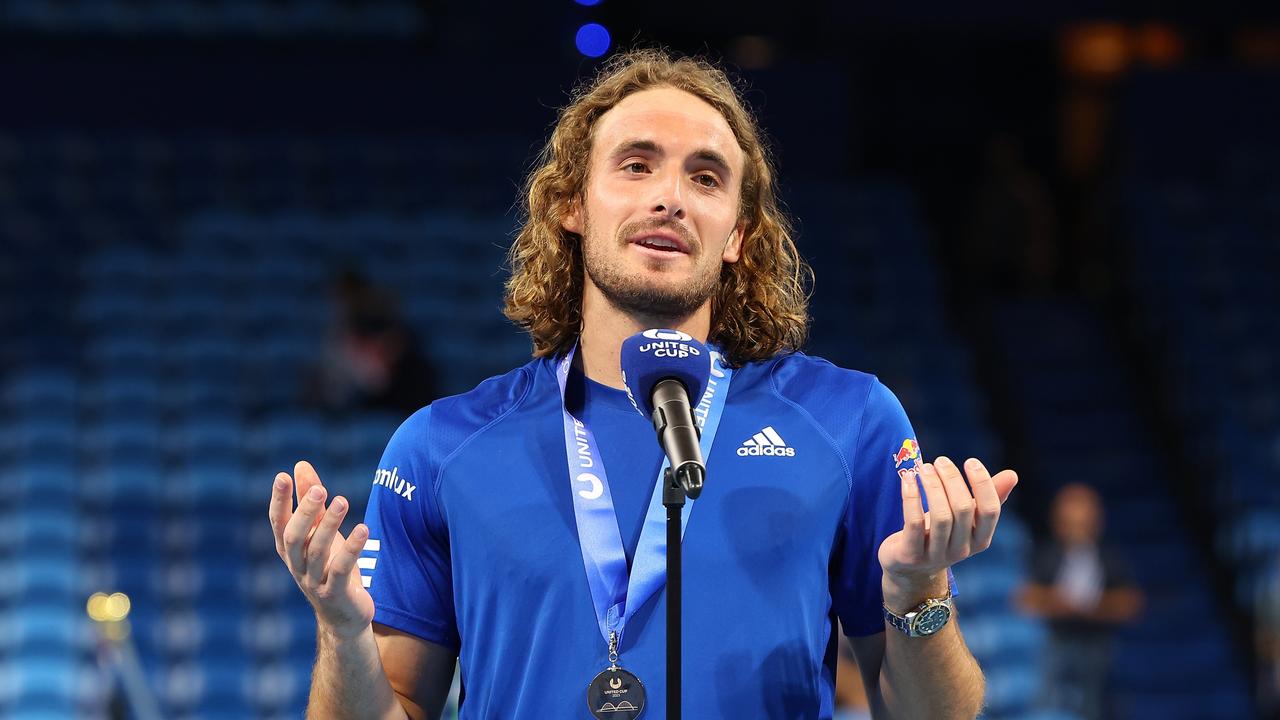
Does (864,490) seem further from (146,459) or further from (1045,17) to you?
(1045,17)

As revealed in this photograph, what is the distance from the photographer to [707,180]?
242 centimetres

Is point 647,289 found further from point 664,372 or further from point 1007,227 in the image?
point 1007,227

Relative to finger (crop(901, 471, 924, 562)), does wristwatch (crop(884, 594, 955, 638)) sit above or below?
below

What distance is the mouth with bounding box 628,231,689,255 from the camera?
7.60 ft

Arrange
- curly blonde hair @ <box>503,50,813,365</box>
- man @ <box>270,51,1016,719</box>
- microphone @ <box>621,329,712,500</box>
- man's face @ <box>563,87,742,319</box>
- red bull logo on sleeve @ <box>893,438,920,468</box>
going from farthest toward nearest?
curly blonde hair @ <box>503,50,813,365</box> < man's face @ <box>563,87,742,319</box> < red bull logo on sleeve @ <box>893,438,920,468</box> < man @ <box>270,51,1016,719</box> < microphone @ <box>621,329,712,500</box>

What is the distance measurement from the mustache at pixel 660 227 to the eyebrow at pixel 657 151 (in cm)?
13

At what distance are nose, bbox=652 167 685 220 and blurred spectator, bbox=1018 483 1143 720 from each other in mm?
5706

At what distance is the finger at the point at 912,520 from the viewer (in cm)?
195

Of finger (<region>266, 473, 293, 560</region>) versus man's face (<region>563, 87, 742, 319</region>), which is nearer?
finger (<region>266, 473, 293, 560</region>)

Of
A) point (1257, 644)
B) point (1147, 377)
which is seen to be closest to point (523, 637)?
point (1257, 644)

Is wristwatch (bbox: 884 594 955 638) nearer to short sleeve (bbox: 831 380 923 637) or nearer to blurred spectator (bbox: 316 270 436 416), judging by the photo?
short sleeve (bbox: 831 380 923 637)

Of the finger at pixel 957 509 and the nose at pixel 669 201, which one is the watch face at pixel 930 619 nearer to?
the finger at pixel 957 509

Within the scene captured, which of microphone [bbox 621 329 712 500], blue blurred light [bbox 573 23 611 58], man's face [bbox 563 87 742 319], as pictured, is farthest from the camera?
blue blurred light [bbox 573 23 611 58]

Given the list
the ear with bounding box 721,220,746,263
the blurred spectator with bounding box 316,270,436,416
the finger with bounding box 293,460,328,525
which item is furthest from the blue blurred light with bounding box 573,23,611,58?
the finger with bounding box 293,460,328,525
